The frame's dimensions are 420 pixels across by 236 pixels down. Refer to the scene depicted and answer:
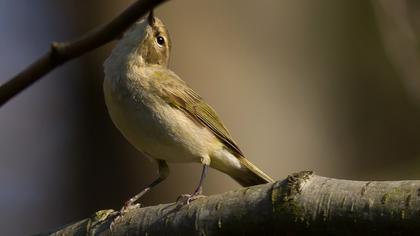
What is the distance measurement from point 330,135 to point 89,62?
2408mm

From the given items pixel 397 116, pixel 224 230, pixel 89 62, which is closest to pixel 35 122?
pixel 89 62

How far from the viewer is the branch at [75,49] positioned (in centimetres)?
127

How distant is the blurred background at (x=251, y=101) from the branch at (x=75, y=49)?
443 centimetres

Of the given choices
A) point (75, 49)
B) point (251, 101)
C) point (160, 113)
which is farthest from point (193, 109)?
point (75, 49)

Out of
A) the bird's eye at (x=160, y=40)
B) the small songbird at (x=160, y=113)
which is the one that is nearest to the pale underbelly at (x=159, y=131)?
the small songbird at (x=160, y=113)

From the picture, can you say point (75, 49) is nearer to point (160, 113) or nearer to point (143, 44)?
point (160, 113)

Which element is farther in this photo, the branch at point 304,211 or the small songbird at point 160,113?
the small songbird at point 160,113

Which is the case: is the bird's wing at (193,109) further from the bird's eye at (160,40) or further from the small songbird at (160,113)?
the bird's eye at (160,40)

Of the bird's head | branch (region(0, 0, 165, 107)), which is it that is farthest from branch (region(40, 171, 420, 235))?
the bird's head

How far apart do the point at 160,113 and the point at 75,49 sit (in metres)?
2.94

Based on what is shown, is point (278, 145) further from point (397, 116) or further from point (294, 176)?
point (294, 176)

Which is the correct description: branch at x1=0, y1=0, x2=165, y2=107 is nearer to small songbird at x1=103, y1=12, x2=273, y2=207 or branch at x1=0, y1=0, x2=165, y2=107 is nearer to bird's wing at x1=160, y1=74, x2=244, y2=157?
small songbird at x1=103, y1=12, x2=273, y2=207

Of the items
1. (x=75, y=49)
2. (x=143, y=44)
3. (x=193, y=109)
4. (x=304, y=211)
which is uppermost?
(x=143, y=44)

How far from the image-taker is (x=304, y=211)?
241cm
